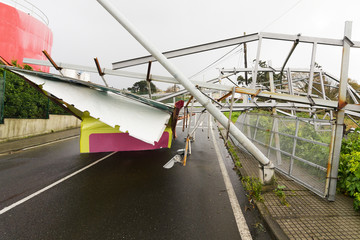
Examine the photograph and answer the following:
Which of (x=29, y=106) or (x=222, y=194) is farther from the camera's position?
(x=29, y=106)

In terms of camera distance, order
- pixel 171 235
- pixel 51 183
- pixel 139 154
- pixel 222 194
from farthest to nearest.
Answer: pixel 139 154, pixel 51 183, pixel 222 194, pixel 171 235

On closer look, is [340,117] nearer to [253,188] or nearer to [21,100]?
[253,188]

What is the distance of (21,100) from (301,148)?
485 inches

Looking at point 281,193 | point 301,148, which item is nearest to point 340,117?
point 301,148

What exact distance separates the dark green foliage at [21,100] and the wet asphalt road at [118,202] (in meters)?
3.77

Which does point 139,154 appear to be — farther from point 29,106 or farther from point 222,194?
point 29,106

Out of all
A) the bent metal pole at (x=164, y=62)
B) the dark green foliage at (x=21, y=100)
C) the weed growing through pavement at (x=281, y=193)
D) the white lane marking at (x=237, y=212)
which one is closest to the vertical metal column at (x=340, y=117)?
the weed growing through pavement at (x=281, y=193)

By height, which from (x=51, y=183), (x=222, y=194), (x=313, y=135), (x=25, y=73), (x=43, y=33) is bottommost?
(x=51, y=183)

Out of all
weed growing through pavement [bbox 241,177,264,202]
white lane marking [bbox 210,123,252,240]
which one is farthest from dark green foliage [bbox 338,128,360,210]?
white lane marking [bbox 210,123,252,240]

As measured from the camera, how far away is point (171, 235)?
2.44 meters

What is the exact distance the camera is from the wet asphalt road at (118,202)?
251 centimetres

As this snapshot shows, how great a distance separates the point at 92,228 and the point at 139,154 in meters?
4.23

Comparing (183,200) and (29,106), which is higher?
(29,106)

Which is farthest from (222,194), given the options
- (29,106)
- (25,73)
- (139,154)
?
(29,106)
